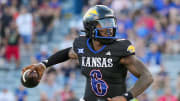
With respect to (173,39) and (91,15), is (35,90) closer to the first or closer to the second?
(173,39)

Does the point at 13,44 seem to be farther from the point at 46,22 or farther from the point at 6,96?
the point at 6,96

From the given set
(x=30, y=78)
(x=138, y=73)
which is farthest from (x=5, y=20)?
(x=138, y=73)

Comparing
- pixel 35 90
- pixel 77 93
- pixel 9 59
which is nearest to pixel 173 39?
pixel 77 93

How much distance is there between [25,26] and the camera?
557 inches

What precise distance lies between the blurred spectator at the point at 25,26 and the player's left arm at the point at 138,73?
9.31 meters

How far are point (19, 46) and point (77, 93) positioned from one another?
2.88 meters

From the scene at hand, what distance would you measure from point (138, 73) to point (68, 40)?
787cm

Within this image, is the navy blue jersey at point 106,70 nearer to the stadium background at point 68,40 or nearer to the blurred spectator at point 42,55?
the stadium background at point 68,40

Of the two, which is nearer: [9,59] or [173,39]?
[173,39]

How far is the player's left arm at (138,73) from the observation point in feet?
16.0

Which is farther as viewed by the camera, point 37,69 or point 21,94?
point 21,94

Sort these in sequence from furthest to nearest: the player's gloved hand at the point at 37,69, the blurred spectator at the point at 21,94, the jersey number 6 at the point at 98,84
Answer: the blurred spectator at the point at 21,94 → the player's gloved hand at the point at 37,69 → the jersey number 6 at the point at 98,84

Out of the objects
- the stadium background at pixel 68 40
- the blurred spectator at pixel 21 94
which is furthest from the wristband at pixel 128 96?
the blurred spectator at pixel 21 94

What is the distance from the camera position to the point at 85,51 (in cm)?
542
